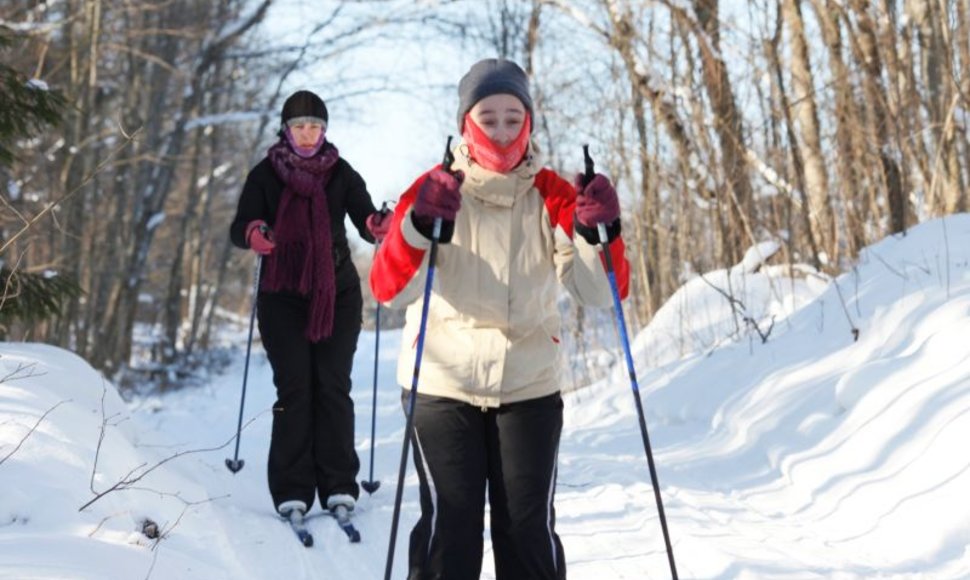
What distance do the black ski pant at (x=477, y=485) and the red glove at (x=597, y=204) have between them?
1.77ft

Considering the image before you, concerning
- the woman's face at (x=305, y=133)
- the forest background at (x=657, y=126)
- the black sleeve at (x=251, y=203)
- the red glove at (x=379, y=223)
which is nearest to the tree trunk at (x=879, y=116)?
the forest background at (x=657, y=126)

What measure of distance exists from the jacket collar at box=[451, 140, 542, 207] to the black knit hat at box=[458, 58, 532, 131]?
6.4 inches

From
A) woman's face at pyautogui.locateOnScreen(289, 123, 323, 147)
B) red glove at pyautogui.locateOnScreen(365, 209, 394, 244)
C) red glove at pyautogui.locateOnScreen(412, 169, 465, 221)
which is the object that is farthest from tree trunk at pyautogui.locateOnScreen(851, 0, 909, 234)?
red glove at pyautogui.locateOnScreen(412, 169, 465, 221)

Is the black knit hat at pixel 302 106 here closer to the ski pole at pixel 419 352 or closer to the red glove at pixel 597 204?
the ski pole at pixel 419 352

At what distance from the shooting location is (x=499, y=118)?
9.91 ft

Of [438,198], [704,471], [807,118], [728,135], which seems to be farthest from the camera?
[807,118]

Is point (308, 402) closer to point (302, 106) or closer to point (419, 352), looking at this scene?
point (302, 106)

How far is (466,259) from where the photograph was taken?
3.06m

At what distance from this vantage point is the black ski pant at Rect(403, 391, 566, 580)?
9.87 feet

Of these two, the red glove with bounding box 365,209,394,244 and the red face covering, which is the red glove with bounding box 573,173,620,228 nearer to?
the red face covering

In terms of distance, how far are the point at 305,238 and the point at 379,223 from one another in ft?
1.35

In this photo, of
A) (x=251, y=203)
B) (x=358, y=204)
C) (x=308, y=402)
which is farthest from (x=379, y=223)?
(x=308, y=402)

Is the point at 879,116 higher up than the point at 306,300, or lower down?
higher up

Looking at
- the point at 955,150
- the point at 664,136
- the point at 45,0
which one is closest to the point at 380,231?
the point at 955,150
